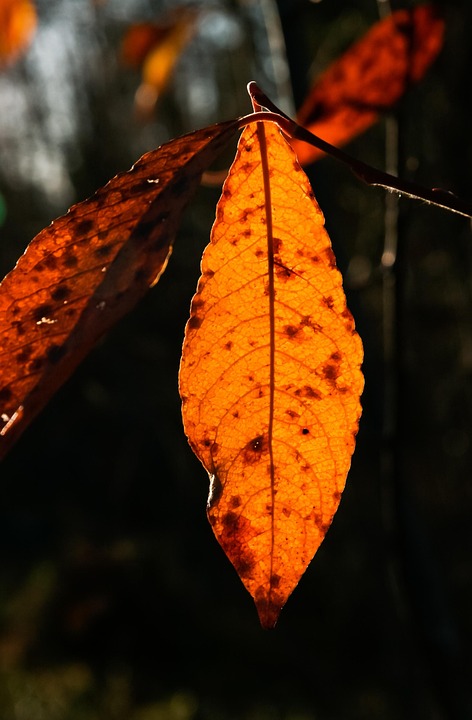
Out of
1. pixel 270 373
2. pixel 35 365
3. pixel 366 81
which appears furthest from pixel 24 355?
pixel 366 81

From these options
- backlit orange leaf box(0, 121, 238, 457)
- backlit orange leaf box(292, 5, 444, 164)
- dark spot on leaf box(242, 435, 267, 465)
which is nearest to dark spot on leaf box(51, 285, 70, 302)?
backlit orange leaf box(0, 121, 238, 457)

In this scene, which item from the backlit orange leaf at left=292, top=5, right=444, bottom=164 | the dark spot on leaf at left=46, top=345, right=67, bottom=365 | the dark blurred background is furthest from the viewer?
the dark blurred background

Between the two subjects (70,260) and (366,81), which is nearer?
(70,260)

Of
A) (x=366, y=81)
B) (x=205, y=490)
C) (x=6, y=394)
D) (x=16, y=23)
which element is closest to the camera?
(x=6, y=394)

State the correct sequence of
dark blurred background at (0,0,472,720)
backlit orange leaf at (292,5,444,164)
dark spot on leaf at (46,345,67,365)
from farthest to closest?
dark blurred background at (0,0,472,720) → backlit orange leaf at (292,5,444,164) → dark spot on leaf at (46,345,67,365)

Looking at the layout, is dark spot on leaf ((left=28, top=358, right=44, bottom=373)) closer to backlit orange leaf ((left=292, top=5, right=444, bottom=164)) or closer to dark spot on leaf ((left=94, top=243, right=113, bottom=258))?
dark spot on leaf ((left=94, top=243, right=113, bottom=258))

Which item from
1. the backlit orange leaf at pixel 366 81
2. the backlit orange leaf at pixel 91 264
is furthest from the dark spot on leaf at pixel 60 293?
the backlit orange leaf at pixel 366 81

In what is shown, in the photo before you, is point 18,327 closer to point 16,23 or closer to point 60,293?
point 60,293
